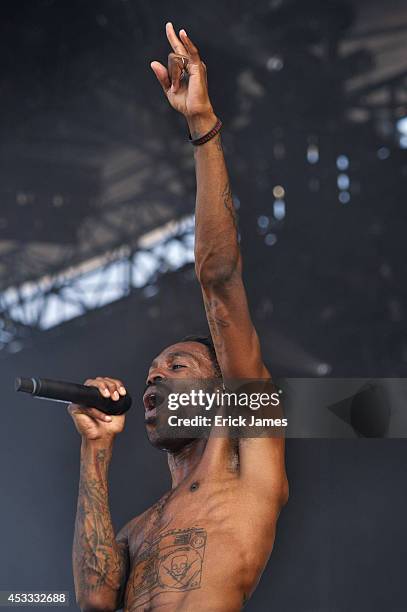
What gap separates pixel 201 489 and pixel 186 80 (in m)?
0.77

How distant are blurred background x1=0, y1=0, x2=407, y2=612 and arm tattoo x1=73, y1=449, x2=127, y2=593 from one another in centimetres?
96

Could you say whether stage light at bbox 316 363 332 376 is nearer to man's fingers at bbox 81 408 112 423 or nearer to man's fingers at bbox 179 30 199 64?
man's fingers at bbox 81 408 112 423

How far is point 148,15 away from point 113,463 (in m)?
1.39

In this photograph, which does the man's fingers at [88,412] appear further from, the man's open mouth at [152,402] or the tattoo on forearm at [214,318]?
the tattoo on forearm at [214,318]

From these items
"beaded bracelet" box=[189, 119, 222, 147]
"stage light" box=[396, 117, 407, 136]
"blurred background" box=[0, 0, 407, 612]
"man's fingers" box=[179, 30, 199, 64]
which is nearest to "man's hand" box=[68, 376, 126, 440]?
"beaded bracelet" box=[189, 119, 222, 147]

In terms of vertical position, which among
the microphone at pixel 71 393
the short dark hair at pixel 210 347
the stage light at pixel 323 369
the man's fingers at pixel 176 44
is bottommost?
the microphone at pixel 71 393

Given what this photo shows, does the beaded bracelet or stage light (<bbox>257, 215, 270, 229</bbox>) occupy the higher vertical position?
stage light (<bbox>257, 215, 270, 229</bbox>)

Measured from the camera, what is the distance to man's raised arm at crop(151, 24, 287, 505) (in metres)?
2.07

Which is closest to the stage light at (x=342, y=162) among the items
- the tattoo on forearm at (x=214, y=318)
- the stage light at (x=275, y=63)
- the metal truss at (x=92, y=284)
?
the stage light at (x=275, y=63)

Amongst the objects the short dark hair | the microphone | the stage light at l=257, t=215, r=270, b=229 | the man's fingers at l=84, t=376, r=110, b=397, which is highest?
the stage light at l=257, t=215, r=270, b=229

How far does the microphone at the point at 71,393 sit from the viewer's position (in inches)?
76.4

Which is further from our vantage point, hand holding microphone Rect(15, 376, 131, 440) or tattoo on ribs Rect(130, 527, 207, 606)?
tattoo on ribs Rect(130, 527, 207, 606)

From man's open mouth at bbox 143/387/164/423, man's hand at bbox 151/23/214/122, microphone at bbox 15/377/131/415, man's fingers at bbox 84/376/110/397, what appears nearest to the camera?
microphone at bbox 15/377/131/415

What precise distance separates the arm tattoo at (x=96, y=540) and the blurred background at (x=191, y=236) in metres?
0.96
